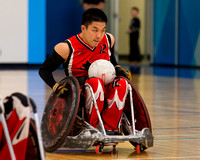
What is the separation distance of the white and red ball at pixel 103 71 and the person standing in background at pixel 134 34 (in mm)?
15703

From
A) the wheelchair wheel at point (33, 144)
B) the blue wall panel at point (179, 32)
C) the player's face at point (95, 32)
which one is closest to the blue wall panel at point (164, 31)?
the blue wall panel at point (179, 32)

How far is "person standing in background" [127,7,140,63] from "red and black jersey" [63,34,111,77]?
15401mm

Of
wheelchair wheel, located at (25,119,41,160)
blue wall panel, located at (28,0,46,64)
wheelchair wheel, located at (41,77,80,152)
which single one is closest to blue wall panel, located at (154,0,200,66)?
blue wall panel, located at (28,0,46,64)

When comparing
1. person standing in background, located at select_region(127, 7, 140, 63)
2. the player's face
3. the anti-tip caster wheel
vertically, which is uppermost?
the player's face

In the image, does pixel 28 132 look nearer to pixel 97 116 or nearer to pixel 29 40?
pixel 97 116

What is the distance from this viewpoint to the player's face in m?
4.70

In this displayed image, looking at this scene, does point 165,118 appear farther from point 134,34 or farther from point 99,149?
point 134,34

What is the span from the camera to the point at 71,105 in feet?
14.3

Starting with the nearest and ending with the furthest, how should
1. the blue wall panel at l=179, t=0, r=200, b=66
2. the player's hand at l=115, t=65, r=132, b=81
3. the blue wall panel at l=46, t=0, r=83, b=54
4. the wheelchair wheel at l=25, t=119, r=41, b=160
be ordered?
the wheelchair wheel at l=25, t=119, r=41, b=160, the player's hand at l=115, t=65, r=132, b=81, the blue wall panel at l=179, t=0, r=200, b=66, the blue wall panel at l=46, t=0, r=83, b=54

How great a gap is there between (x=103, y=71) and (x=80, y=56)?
1.30ft

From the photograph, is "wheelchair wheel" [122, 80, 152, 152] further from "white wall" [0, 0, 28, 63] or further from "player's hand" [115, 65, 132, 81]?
"white wall" [0, 0, 28, 63]

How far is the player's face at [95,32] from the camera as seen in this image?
4.70 meters

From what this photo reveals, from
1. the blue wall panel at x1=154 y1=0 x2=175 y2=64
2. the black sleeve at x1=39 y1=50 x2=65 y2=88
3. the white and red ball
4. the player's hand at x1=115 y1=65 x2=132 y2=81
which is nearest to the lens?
the white and red ball

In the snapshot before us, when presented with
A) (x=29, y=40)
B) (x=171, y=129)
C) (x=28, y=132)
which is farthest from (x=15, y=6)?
(x=28, y=132)
